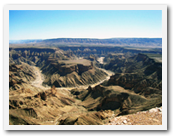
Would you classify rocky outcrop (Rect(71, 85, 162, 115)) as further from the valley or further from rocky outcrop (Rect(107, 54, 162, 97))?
rocky outcrop (Rect(107, 54, 162, 97))

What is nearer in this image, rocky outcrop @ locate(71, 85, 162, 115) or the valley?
the valley

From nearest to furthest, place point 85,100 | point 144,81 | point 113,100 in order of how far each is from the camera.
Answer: point 113,100 < point 85,100 < point 144,81

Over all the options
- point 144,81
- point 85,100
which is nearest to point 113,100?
point 85,100

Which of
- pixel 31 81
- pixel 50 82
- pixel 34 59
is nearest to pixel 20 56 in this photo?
pixel 34 59

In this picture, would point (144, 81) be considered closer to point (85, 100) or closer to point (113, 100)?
point (113, 100)

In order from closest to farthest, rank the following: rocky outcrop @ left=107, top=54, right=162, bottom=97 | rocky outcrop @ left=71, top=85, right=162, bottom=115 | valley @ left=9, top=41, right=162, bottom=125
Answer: valley @ left=9, top=41, right=162, bottom=125 → rocky outcrop @ left=71, top=85, right=162, bottom=115 → rocky outcrop @ left=107, top=54, right=162, bottom=97

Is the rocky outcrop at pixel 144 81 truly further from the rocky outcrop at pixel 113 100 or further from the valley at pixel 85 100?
the rocky outcrop at pixel 113 100

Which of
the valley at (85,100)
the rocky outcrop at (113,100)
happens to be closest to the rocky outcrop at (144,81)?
the valley at (85,100)

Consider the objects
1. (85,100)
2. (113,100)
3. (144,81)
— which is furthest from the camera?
(144,81)

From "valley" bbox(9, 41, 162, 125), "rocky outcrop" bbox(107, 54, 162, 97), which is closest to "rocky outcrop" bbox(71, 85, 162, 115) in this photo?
"valley" bbox(9, 41, 162, 125)

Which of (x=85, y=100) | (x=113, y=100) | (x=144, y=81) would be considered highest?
(x=144, y=81)
